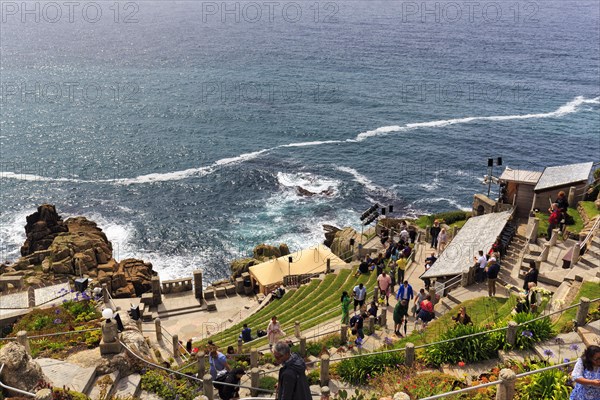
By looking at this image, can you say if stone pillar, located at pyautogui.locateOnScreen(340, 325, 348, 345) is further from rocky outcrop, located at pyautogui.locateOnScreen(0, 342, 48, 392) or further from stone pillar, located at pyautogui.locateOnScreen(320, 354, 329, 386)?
rocky outcrop, located at pyautogui.locateOnScreen(0, 342, 48, 392)

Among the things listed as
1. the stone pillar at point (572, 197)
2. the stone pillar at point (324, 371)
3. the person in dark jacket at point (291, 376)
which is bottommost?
the stone pillar at point (324, 371)

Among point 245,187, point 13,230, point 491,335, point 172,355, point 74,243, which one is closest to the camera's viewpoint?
point 491,335

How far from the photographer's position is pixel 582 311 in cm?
1764

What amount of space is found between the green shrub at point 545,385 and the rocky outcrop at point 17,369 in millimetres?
14607

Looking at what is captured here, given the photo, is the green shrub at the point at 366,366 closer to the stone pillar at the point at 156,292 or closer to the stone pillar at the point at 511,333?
the stone pillar at the point at 511,333

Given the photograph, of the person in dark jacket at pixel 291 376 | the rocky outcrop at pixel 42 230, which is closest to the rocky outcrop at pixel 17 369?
the person in dark jacket at pixel 291 376

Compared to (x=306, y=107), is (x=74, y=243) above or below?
below

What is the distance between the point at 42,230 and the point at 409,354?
129 ft

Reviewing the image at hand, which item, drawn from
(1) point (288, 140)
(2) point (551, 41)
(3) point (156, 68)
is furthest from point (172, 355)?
(2) point (551, 41)

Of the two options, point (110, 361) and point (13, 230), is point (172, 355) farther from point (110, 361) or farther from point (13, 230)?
point (13, 230)

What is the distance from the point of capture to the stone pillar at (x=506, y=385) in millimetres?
13242

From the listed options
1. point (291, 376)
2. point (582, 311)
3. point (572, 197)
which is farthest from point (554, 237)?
point (291, 376)

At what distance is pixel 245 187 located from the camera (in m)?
63.5

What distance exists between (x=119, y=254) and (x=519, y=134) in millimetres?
57247
